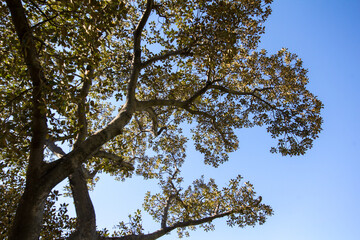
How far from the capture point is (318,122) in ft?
31.7

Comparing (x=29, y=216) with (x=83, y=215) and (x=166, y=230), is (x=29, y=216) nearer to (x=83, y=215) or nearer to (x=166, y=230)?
(x=83, y=215)

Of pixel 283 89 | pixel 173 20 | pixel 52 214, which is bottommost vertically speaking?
pixel 52 214

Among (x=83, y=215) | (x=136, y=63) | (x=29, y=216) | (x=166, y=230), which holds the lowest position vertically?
(x=29, y=216)

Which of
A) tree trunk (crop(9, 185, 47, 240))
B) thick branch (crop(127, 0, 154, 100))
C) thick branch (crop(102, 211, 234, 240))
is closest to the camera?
tree trunk (crop(9, 185, 47, 240))

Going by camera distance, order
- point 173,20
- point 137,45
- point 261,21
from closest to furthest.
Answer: point 137,45 → point 261,21 → point 173,20

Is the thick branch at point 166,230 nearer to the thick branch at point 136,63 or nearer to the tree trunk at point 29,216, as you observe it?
the tree trunk at point 29,216

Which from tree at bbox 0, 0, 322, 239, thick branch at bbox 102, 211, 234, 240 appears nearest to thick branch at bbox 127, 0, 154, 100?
tree at bbox 0, 0, 322, 239

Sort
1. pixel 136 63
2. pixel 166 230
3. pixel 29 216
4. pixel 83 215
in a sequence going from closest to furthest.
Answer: pixel 29 216 → pixel 83 215 → pixel 136 63 → pixel 166 230

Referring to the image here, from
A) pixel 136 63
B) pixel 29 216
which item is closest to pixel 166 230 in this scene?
pixel 29 216

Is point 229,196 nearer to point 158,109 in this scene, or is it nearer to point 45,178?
point 158,109

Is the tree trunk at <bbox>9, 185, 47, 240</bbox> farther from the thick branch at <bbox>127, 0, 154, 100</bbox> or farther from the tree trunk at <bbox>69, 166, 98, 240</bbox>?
the thick branch at <bbox>127, 0, 154, 100</bbox>

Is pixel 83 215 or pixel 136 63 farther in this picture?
pixel 136 63

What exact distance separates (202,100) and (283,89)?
401cm

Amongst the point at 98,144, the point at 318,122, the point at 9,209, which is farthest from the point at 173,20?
the point at 9,209
